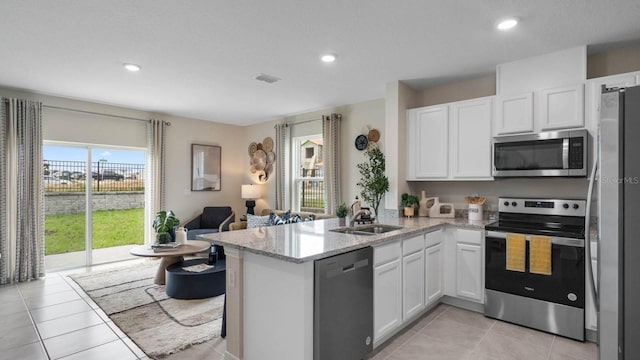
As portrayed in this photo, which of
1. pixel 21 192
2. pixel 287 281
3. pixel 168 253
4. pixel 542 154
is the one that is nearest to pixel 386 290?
pixel 287 281

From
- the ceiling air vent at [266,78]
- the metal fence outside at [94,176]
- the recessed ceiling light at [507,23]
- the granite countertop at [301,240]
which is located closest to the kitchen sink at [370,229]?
the granite countertop at [301,240]

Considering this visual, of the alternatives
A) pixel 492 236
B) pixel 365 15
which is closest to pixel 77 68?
pixel 365 15

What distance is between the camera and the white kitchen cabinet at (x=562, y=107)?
2.91 meters

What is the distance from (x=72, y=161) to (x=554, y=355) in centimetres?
646

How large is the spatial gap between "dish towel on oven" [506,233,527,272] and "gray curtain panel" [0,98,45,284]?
19.2ft

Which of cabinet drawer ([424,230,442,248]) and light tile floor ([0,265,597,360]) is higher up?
cabinet drawer ([424,230,442,248])

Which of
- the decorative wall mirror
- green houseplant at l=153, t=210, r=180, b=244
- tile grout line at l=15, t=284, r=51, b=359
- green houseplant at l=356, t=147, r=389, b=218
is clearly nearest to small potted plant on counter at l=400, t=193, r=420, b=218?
green houseplant at l=356, t=147, r=389, b=218

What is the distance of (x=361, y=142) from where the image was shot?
4.92 m

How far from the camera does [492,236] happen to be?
3.06m

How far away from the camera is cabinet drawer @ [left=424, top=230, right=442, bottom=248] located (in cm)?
312

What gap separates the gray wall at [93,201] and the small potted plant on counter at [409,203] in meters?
4.59

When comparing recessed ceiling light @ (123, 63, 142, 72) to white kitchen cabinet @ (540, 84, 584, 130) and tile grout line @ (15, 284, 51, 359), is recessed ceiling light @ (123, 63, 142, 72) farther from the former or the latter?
white kitchen cabinet @ (540, 84, 584, 130)

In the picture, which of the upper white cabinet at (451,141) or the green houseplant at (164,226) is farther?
the green houseplant at (164,226)

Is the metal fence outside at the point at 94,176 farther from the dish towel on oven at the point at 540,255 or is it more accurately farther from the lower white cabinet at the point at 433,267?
the dish towel on oven at the point at 540,255
